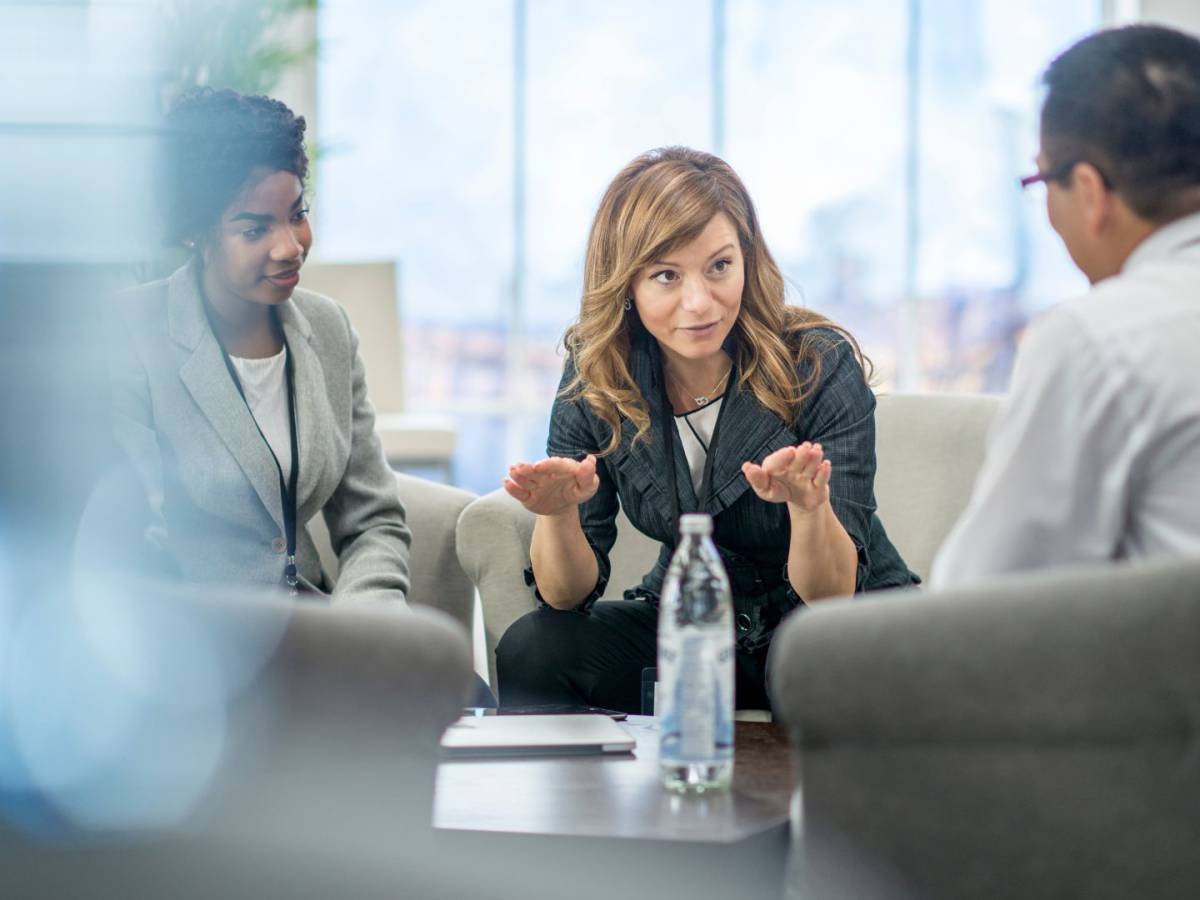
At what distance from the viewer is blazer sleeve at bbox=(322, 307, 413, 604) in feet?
7.13

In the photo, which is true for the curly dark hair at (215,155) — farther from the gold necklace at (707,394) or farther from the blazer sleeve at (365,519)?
the gold necklace at (707,394)

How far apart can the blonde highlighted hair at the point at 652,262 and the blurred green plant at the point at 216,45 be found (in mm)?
1871

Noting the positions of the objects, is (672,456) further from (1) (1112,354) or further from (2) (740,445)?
(1) (1112,354)

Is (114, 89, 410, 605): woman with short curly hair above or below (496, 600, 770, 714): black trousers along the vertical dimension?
above

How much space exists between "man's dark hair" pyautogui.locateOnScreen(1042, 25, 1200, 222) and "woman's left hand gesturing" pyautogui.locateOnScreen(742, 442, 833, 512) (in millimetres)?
521

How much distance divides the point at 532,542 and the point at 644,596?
0.22 metres

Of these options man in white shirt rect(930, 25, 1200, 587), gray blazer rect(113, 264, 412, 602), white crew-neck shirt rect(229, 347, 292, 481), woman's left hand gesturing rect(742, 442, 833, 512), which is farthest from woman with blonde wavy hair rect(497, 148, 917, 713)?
man in white shirt rect(930, 25, 1200, 587)

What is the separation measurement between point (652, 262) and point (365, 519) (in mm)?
672

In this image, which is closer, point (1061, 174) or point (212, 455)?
point (1061, 174)

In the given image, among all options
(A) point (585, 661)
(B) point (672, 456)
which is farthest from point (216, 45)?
(A) point (585, 661)

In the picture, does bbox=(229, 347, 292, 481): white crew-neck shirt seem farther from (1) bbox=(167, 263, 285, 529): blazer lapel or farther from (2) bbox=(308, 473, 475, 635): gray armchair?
(2) bbox=(308, 473, 475, 635): gray armchair

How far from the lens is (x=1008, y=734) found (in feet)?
2.97

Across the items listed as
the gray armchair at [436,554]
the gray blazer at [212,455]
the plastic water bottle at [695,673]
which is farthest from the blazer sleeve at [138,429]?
the plastic water bottle at [695,673]

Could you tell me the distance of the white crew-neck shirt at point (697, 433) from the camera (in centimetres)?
215
